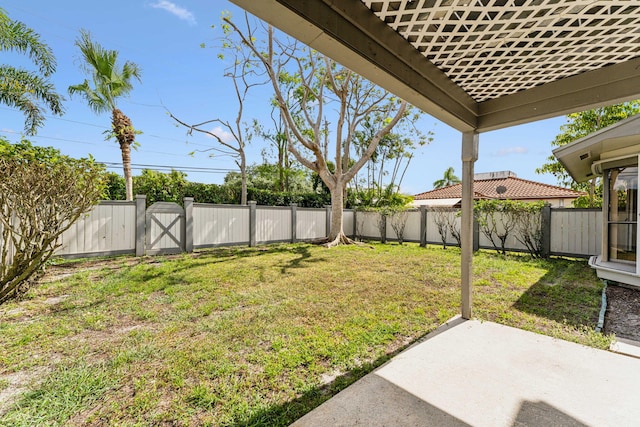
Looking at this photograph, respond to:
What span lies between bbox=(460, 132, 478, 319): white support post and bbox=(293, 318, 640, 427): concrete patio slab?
1.92 feet

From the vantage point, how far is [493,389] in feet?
6.01

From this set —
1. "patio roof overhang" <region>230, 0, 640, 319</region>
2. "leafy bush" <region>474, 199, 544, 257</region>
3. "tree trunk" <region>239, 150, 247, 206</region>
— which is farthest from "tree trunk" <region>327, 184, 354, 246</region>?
"patio roof overhang" <region>230, 0, 640, 319</region>

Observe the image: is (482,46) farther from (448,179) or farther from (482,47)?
(448,179)

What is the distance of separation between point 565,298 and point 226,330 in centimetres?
457

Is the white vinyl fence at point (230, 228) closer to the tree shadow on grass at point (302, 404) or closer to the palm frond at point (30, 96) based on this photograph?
the palm frond at point (30, 96)

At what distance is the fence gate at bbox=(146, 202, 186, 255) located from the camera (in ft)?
23.7

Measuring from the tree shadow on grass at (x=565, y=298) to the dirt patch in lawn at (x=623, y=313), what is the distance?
12 cm

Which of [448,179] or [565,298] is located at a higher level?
[448,179]

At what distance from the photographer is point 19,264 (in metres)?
3.53

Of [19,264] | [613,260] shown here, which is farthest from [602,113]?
[19,264]

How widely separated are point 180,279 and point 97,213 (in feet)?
10.9

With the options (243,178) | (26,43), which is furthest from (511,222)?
(26,43)

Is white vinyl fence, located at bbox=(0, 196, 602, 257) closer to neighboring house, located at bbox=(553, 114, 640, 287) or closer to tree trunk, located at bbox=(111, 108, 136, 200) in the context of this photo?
neighboring house, located at bbox=(553, 114, 640, 287)

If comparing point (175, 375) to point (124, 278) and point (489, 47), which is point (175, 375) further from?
point (124, 278)
